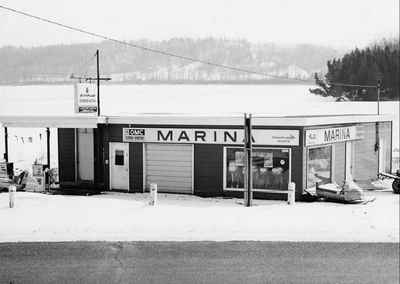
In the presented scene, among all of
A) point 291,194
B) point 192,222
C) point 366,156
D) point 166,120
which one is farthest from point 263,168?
point 366,156

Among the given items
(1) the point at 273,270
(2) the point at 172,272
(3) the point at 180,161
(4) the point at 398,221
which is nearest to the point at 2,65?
(2) the point at 172,272

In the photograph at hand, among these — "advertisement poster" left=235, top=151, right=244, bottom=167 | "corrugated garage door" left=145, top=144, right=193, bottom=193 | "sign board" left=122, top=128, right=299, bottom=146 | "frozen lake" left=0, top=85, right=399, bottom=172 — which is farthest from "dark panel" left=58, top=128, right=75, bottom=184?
"advertisement poster" left=235, top=151, right=244, bottom=167

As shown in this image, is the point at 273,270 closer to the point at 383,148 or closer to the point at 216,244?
the point at 216,244

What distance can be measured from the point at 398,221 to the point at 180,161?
25.4 ft

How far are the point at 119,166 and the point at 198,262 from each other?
9436 millimetres

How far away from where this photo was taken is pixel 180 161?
15586 millimetres

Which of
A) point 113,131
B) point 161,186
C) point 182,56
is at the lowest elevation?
point 161,186

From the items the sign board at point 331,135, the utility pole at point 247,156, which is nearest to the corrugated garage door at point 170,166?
the utility pole at point 247,156

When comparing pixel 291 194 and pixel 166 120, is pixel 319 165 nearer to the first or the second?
pixel 291 194

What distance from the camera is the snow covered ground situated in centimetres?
792

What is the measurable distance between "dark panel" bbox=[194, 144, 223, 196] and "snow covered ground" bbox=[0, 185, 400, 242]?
298 centimetres

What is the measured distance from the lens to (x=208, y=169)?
15.3 metres

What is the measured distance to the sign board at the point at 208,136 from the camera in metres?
14.4

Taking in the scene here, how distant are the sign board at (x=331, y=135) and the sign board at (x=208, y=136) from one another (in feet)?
2.04
